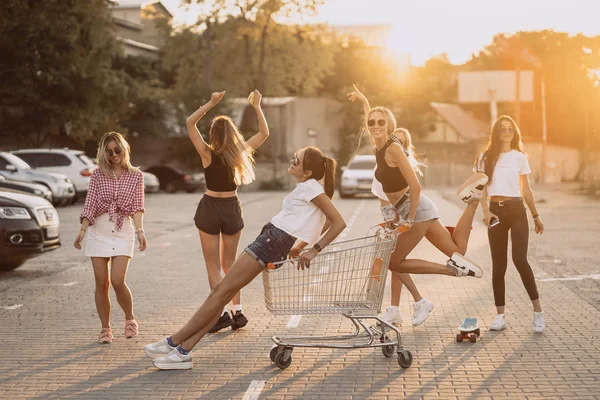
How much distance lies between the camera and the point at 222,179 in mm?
9070

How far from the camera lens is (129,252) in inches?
357

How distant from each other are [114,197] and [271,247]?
2.06 metres

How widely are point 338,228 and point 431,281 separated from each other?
587 centimetres

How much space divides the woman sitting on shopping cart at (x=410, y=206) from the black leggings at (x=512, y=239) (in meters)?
0.76

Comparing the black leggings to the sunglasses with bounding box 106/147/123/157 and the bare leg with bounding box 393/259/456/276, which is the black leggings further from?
the sunglasses with bounding box 106/147/123/157

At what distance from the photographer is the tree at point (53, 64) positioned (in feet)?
139

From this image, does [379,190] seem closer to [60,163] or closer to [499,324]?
[499,324]

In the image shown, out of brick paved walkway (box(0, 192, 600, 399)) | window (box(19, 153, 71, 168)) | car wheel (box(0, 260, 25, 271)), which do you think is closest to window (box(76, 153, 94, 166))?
window (box(19, 153, 71, 168))

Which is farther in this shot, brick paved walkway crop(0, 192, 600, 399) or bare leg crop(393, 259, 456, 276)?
bare leg crop(393, 259, 456, 276)

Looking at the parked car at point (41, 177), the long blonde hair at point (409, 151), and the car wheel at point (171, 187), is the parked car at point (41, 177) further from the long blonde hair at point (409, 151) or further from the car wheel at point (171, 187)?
the long blonde hair at point (409, 151)

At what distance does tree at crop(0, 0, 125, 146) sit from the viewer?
42.2 meters

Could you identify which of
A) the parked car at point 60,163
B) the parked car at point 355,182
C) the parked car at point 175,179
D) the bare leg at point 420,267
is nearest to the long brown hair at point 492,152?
the bare leg at point 420,267

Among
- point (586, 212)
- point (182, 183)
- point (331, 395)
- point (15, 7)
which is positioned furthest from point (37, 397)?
point (182, 183)

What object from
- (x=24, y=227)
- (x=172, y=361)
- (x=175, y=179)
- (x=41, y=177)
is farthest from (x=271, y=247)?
(x=175, y=179)
